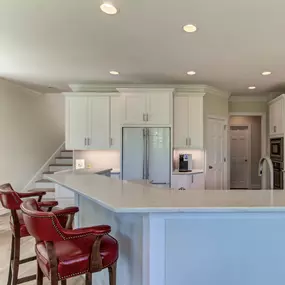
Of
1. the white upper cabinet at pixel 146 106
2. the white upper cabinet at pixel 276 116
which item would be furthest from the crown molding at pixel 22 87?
the white upper cabinet at pixel 276 116

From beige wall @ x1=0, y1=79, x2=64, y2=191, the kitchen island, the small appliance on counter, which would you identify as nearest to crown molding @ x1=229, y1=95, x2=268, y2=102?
the small appliance on counter

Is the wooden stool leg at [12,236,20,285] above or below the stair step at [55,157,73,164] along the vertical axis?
below

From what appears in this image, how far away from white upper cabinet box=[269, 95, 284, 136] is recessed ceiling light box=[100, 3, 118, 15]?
4.36 metres

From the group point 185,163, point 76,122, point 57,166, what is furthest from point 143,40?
→ point 57,166

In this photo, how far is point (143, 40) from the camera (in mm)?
3158

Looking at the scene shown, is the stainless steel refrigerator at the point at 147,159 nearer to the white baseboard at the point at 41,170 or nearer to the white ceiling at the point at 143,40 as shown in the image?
the white ceiling at the point at 143,40

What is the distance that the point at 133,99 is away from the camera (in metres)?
5.19

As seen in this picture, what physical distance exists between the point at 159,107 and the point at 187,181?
5.16 ft

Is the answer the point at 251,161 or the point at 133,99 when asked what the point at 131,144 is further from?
the point at 251,161

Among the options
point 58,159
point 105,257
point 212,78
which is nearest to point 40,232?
point 105,257

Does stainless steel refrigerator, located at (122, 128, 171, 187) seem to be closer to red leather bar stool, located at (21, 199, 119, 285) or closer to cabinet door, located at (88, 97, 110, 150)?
cabinet door, located at (88, 97, 110, 150)

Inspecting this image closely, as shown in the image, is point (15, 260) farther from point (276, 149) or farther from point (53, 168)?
point (276, 149)

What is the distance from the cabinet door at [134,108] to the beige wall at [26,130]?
7.98 ft

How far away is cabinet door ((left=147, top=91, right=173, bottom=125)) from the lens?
5.12 metres
